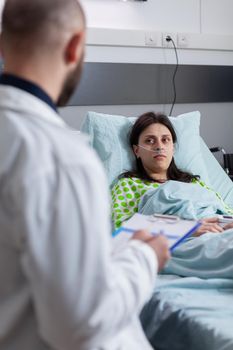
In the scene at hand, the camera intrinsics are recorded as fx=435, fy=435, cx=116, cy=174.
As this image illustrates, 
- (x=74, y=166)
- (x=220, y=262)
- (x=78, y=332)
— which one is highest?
(x=74, y=166)

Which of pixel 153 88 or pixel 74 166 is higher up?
pixel 74 166

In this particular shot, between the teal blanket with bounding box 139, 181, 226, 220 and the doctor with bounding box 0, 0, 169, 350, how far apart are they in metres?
1.20

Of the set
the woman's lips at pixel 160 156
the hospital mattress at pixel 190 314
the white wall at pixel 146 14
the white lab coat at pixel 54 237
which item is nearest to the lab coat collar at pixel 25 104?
the white lab coat at pixel 54 237

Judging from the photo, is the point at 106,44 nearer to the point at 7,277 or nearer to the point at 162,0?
the point at 162,0

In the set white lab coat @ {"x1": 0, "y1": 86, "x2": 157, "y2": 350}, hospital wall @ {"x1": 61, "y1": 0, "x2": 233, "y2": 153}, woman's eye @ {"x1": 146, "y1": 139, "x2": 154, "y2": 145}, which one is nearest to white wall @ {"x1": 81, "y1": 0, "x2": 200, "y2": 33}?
hospital wall @ {"x1": 61, "y1": 0, "x2": 233, "y2": 153}

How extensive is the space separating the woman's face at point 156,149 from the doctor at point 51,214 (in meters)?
1.56

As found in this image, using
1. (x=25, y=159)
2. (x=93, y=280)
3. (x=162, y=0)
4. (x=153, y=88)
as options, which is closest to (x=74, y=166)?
(x=25, y=159)

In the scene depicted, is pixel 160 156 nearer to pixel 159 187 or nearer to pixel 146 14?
pixel 159 187

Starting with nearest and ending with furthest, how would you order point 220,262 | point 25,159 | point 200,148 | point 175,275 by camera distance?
point 25,159, point 220,262, point 175,275, point 200,148

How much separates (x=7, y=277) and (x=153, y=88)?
258cm

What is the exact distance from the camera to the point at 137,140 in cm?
247

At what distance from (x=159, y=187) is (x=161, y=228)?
1.03m

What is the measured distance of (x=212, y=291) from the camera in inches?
59.7

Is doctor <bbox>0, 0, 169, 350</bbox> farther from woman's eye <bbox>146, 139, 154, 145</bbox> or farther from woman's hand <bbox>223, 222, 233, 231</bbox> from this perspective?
woman's eye <bbox>146, 139, 154, 145</bbox>
